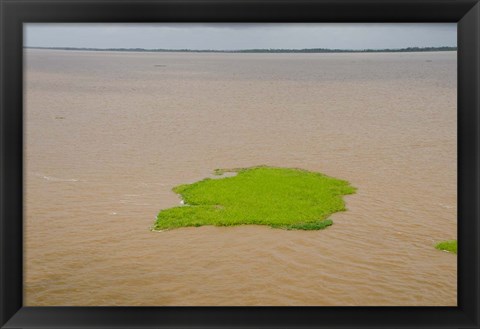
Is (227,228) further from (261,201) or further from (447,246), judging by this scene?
(447,246)

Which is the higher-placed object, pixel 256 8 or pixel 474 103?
pixel 256 8

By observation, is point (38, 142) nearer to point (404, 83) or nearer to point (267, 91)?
point (267, 91)

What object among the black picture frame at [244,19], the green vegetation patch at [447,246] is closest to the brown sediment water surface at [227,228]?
the green vegetation patch at [447,246]

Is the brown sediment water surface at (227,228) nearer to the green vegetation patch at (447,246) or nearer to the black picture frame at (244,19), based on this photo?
the green vegetation patch at (447,246)

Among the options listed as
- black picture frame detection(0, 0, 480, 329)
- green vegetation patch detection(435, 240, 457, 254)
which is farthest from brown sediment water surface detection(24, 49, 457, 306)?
black picture frame detection(0, 0, 480, 329)

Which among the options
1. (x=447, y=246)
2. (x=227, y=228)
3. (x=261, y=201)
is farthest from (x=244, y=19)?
(x=261, y=201)

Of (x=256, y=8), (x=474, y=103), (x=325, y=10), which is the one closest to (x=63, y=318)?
(x=256, y=8)
